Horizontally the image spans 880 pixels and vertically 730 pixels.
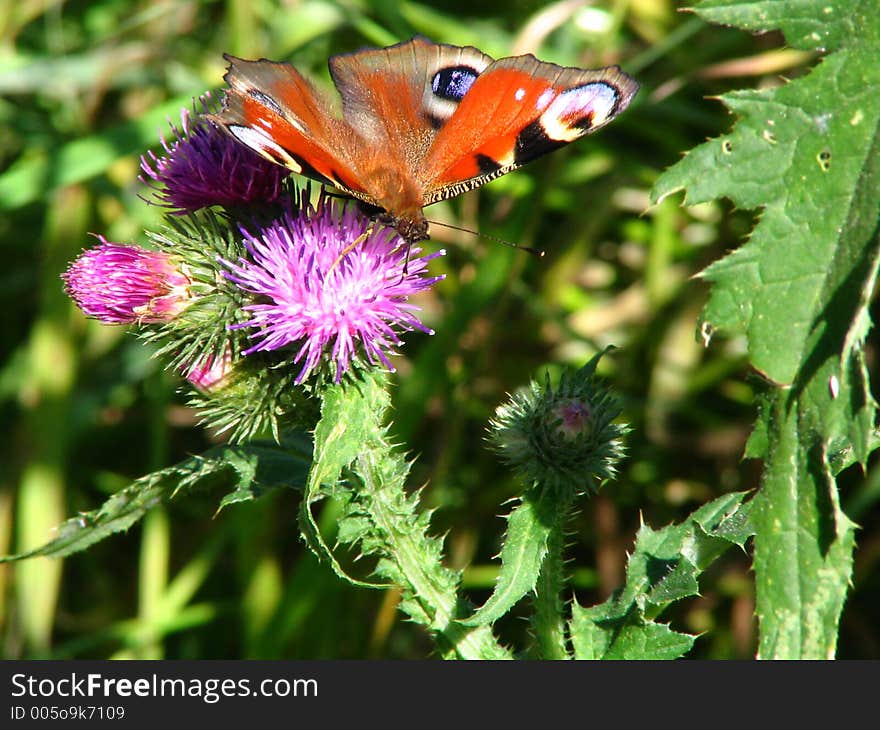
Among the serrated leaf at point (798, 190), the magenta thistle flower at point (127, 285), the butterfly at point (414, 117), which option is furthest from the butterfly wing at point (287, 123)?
the serrated leaf at point (798, 190)

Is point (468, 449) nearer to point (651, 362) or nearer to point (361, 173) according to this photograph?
point (651, 362)

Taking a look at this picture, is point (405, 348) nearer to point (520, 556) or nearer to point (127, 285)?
point (127, 285)

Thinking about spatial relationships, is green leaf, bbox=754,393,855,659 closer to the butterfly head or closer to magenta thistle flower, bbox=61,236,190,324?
the butterfly head

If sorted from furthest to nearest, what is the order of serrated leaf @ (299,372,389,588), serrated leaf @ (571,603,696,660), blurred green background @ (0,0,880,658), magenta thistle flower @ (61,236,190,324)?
blurred green background @ (0,0,880,658) → magenta thistle flower @ (61,236,190,324) → serrated leaf @ (571,603,696,660) → serrated leaf @ (299,372,389,588)

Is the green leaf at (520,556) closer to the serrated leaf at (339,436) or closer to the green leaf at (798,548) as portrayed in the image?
the serrated leaf at (339,436)

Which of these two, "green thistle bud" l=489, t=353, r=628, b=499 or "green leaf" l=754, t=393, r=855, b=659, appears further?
"green thistle bud" l=489, t=353, r=628, b=499

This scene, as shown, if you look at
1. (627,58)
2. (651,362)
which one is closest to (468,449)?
(651,362)

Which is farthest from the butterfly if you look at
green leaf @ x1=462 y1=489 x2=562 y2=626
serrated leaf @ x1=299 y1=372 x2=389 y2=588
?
green leaf @ x1=462 y1=489 x2=562 y2=626
